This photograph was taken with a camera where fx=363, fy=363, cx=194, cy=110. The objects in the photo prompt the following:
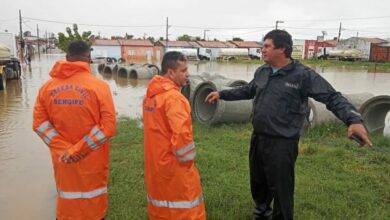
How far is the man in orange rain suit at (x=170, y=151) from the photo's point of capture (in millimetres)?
2807

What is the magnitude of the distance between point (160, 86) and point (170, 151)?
535 mm

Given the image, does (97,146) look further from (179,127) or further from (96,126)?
(179,127)

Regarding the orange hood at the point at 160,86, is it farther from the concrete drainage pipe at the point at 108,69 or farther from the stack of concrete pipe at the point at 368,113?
the concrete drainage pipe at the point at 108,69

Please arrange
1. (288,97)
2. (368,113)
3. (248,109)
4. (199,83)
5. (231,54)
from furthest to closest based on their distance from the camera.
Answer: (231,54), (199,83), (248,109), (368,113), (288,97)

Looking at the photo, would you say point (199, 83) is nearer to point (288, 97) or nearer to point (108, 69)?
point (288, 97)

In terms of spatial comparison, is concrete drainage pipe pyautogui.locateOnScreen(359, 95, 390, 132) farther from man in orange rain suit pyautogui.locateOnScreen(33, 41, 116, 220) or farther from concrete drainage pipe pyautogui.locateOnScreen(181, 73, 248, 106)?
man in orange rain suit pyautogui.locateOnScreen(33, 41, 116, 220)

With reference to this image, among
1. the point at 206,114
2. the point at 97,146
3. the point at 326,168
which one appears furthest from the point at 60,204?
the point at 206,114

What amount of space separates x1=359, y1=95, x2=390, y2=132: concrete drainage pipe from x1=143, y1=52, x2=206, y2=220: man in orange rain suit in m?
6.25

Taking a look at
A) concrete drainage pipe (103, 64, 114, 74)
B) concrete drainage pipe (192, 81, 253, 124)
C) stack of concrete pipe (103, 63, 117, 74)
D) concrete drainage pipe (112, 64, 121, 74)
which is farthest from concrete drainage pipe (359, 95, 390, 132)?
concrete drainage pipe (103, 64, 114, 74)

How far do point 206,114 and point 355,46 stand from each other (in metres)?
69.8

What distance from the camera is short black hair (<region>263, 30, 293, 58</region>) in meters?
3.40

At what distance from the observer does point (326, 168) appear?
5.86 meters

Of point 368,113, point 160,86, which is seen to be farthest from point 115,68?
point 160,86

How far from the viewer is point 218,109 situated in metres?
8.48
